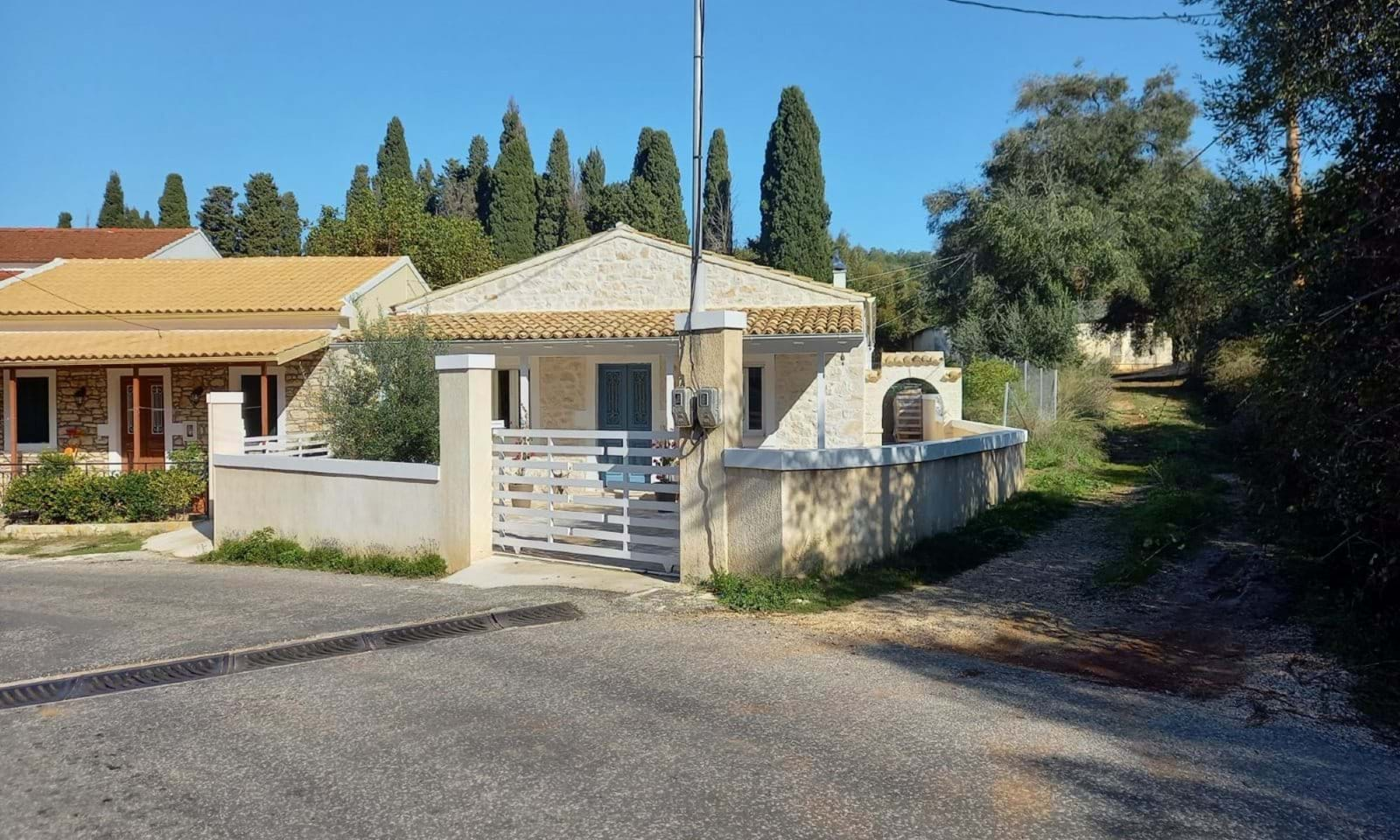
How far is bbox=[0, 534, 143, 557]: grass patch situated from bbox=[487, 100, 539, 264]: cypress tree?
2733cm

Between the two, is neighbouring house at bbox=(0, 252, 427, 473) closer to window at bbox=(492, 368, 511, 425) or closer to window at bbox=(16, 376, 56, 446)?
window at bbox=(16, 376, 56, 446)

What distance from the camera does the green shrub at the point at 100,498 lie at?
15.4 m

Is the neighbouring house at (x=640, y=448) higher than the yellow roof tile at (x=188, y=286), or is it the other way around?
the yellow roof tile at (x=188, y=286)

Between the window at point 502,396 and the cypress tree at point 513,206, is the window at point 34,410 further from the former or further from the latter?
the cypress tree at point 513,206

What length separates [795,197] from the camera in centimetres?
3997

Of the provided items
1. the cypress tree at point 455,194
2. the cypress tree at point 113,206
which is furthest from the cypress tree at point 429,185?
the cypress tree at point 113,206

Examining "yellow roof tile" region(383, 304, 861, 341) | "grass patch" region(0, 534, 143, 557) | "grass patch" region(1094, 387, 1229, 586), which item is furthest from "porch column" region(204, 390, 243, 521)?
"grass patch" region(1094, 387, 1229, 586)

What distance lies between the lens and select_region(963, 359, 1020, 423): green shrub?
21031 mm

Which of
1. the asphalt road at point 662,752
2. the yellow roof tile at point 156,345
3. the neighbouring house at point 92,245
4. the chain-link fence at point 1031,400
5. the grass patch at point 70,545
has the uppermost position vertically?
the neighbouring house at point 92,245

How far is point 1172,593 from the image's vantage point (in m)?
8.61

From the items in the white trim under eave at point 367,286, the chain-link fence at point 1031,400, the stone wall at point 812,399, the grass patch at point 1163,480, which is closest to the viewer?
the grass patch at point 1163,480

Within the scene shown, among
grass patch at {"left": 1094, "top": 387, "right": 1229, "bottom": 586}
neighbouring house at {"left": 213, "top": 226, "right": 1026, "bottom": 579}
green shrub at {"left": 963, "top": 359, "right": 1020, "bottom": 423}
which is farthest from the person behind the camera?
green shrub at {"left": 963, "top": 359, "right": 1020, "bottom": 423}

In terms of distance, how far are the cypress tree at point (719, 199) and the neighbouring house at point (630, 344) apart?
28.8 m

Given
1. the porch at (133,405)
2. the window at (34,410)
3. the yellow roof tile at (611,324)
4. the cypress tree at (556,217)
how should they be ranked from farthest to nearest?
1. the cypress tree at (556,217)
2. the window at (34,410)
3. the porch at (133,405)
4. the yellow roof tile at (611,324)
